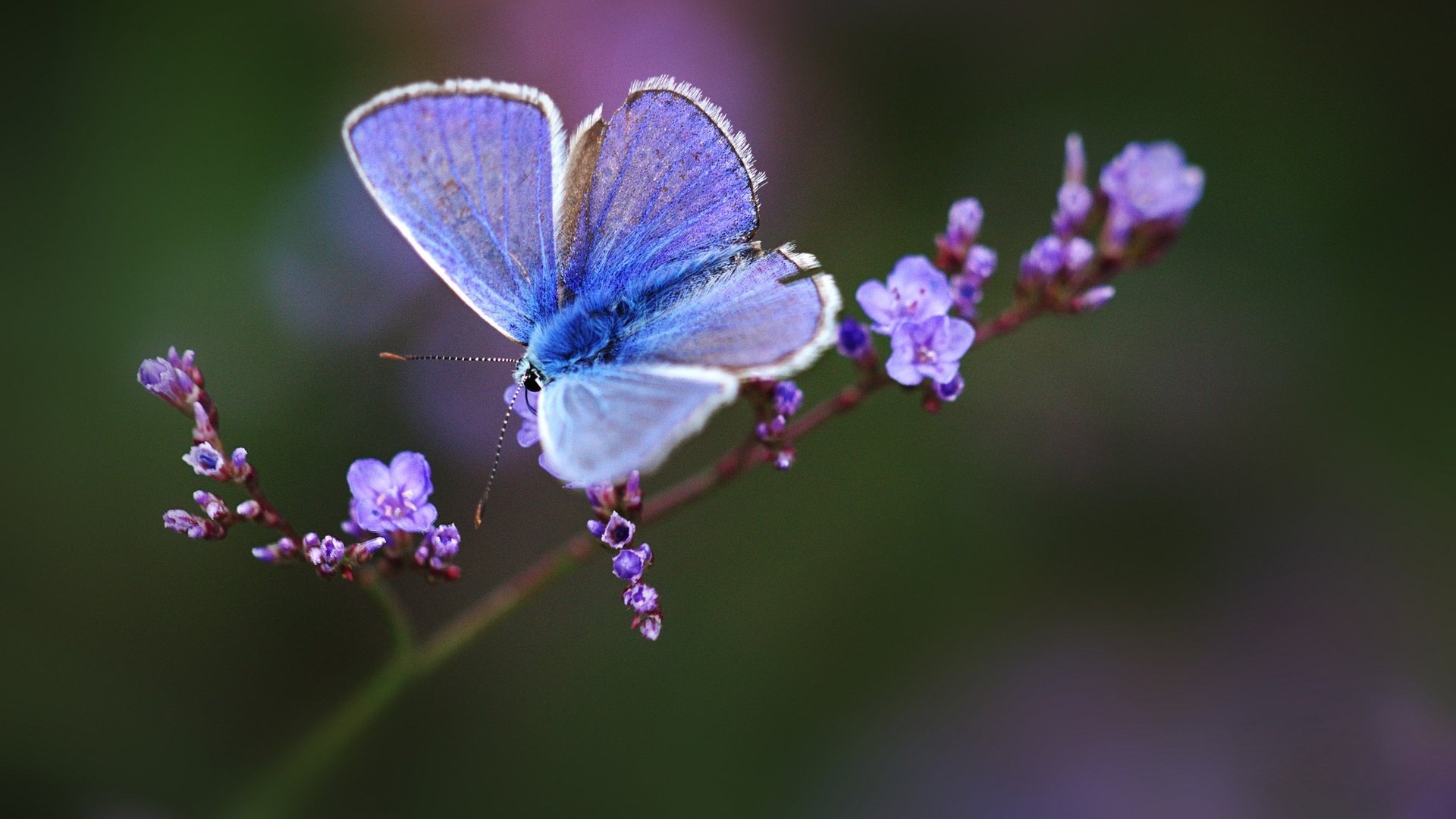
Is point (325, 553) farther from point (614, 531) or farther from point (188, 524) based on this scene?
point (614, 531)

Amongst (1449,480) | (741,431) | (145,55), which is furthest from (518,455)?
(1449,480)

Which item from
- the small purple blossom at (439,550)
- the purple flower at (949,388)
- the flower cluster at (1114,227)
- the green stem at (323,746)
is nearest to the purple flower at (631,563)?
the small purple blossom at (439,550)

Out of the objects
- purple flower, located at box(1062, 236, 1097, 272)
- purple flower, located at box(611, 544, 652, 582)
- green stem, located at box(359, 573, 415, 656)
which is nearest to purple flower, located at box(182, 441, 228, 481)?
green stem, located at box(359, 573, 415, 656)

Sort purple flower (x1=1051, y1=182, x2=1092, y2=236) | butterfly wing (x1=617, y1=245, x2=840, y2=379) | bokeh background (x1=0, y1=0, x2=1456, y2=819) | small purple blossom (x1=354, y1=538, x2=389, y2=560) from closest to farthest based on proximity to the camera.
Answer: butterfly wing (x1=617, y1=245, x2=840, y2=379)
small purple blossom (x1=354, y1=538, x2=389, y2=560)
purple flower (x1=1051, y1=182, x2=1092, y2=236)
bokeh background (x1=0, y1=0, x2=1456, y2=819)

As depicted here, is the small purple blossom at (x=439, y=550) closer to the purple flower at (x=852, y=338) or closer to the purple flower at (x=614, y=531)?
the purple flower at (x=614, y=531)

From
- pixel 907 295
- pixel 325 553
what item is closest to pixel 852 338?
pixel 907 295

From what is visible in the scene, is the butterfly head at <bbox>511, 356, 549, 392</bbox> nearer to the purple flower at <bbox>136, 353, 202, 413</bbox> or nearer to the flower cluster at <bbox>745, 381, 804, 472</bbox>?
the flower cluster at <bbox>745, 381, 804, 472</bbox>

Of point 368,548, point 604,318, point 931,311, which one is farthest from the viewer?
point 604,318
